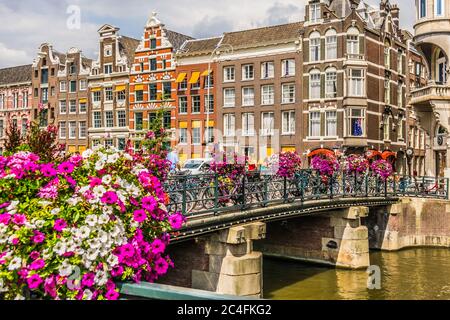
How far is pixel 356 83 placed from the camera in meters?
A: 40.6

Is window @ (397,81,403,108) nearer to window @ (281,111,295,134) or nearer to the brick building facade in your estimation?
window @ (281,111,295,134)

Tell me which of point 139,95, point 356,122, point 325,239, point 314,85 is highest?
point 139,95

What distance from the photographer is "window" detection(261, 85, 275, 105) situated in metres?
43.9

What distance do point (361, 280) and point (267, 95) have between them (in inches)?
1071

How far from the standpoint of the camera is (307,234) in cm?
2230

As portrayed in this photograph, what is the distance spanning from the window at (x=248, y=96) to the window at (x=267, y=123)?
5.38 feet

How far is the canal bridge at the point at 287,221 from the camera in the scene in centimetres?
1343

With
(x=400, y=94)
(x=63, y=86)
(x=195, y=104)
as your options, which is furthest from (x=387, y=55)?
(x=63, y=86)

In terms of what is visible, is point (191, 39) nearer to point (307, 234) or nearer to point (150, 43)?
point (150, 43)

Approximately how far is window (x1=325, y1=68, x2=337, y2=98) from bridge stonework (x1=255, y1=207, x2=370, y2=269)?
2081 cm

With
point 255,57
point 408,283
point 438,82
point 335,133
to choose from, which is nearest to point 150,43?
point 255,57

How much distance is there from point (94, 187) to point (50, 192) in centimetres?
48

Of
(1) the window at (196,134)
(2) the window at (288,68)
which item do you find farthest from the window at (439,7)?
(1) the window at (196,134)

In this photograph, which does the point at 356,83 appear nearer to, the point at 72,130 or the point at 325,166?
the point at 325,166
